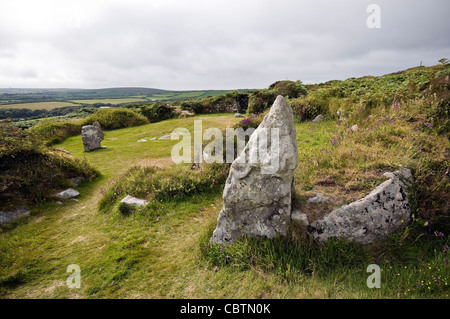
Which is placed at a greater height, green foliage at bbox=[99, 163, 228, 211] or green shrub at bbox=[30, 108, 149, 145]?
green shrub at bbox=[30, 108, 149, 145]

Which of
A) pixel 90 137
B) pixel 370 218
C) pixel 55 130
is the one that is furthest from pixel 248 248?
pixel 55 130

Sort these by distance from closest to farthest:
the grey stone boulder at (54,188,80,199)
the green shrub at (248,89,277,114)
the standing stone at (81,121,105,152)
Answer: the grey stone boulder at (54,188,80,199), the standing stone at (81,121,105,152), the green shrub at (248,89,277,114)

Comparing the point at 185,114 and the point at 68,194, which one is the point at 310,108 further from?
the point at 185,114

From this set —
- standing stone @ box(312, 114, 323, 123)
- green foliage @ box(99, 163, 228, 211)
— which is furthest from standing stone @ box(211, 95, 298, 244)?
standing stone @ box(312, 114, 323, 123)

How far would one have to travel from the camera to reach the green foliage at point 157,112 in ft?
88.0

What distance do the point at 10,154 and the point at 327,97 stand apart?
19130 millimetres

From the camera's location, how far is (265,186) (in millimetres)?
4527

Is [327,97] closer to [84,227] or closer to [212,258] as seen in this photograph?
[212,258]

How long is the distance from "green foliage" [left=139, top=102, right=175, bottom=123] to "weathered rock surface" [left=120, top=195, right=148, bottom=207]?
21324 millimetres

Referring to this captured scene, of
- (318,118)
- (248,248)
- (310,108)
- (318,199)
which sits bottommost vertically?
(248,248)

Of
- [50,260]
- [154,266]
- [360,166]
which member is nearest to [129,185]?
[50,260]

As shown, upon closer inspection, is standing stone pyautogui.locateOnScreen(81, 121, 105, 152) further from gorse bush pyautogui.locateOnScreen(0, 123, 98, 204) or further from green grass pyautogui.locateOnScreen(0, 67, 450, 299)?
green grass pyautogui.locateOnScreen(0, 67, 450, 299)

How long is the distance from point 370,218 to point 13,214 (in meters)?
9.89

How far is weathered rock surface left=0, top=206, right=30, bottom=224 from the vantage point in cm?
642
